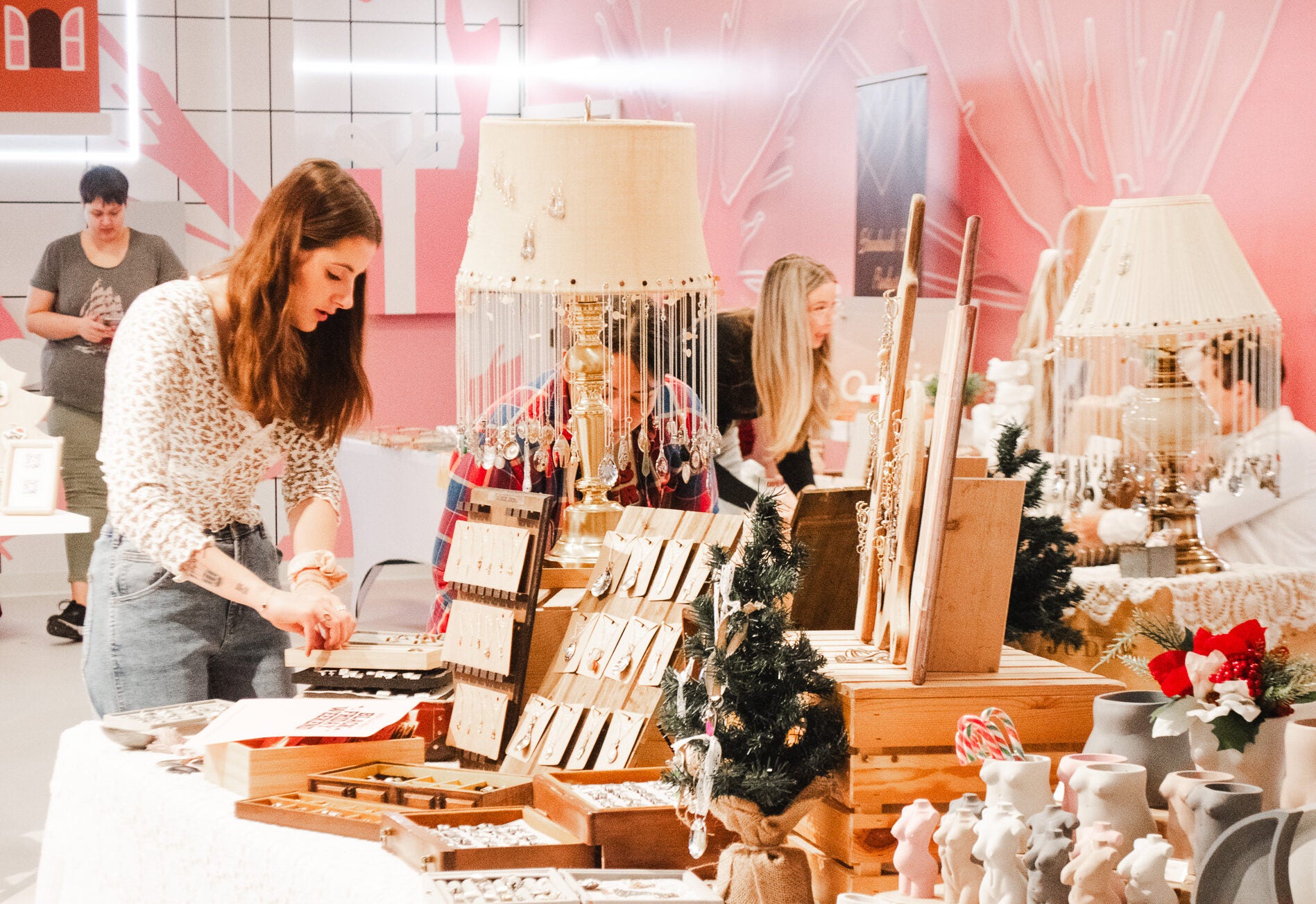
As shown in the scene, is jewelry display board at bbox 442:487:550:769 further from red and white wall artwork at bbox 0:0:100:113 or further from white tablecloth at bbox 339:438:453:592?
red and white wall artwork at bbox 0:0:100:113

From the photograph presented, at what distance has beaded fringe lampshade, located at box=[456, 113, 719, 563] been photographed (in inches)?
78.7

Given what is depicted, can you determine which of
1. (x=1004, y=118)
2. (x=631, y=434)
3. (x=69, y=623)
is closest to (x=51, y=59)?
(x=69, y=623)

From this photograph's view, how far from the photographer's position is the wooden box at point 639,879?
1209mm

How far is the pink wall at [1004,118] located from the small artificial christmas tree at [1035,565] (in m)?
1.52

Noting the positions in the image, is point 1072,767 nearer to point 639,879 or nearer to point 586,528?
point 639,879

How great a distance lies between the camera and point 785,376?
16.9ft

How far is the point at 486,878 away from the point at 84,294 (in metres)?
5.80

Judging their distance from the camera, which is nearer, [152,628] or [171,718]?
[171,718]

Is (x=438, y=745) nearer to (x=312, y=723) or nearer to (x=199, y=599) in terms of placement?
(x=312, y=723)

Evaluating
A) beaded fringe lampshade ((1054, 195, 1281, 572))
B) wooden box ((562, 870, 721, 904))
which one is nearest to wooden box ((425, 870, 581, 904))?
wooden box ((562, 870, 721, 904))

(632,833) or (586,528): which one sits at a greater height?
(586,528)

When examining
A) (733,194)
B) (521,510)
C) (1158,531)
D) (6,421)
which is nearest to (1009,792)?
(521,510)

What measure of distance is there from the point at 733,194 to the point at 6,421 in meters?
3.11

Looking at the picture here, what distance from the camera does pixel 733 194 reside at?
5.96 m
